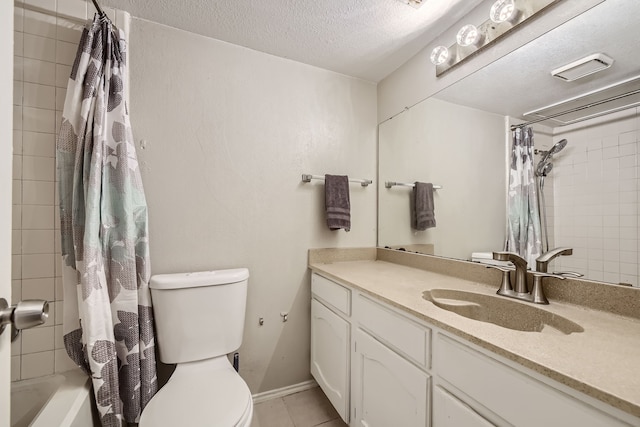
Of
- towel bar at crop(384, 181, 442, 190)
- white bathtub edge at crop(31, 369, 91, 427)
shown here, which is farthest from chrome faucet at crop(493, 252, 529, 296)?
white bathtub edge at crop(31, 369, 91, 427)

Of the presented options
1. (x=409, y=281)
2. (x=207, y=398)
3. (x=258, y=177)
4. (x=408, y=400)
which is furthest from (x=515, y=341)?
(x=258, y=177)

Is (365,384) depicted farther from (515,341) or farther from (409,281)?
(515,341)

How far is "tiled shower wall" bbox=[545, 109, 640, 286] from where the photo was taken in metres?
0.83

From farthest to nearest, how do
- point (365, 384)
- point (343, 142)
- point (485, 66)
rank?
point (343, 142), point (485, 66), point (365, 384)

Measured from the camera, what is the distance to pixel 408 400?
89cm

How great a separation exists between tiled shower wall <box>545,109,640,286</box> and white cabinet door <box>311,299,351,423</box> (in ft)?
3.19

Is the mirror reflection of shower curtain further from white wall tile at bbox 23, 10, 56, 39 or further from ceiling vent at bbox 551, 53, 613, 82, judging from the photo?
white wall tile at bbox 23, 10, 56, 39

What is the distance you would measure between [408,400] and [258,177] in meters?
1.29

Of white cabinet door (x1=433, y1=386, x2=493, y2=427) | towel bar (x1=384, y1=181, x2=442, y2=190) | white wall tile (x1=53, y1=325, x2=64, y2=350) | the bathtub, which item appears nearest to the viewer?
white cabinet door (x1=433, y1=386, x2=493, y2=427)

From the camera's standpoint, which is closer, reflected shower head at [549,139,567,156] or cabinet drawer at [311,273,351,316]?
reflected shower head at [549,139,567,156]

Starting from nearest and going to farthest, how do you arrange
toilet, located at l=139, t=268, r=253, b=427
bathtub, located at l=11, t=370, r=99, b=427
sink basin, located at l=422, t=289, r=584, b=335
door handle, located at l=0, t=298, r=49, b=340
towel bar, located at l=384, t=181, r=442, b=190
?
1. door handle, located at l=0, t=298, r=49, b=340
2. sink basin, located at l=422, t=289, r=584, b=335
3. bathtub, located at l=11, t=370, r=99, b=427
4. toilet, located at l=139, t=268, r=253, b=427
5. towel bar, located at l=384, t=181, r=442, b=190

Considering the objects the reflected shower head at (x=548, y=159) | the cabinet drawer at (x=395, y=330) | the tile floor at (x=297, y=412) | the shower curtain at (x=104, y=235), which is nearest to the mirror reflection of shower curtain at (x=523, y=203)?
the reflected shower head at (x=548, y=159)

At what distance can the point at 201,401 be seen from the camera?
3.29ft

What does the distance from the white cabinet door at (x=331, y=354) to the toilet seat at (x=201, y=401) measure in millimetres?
476
